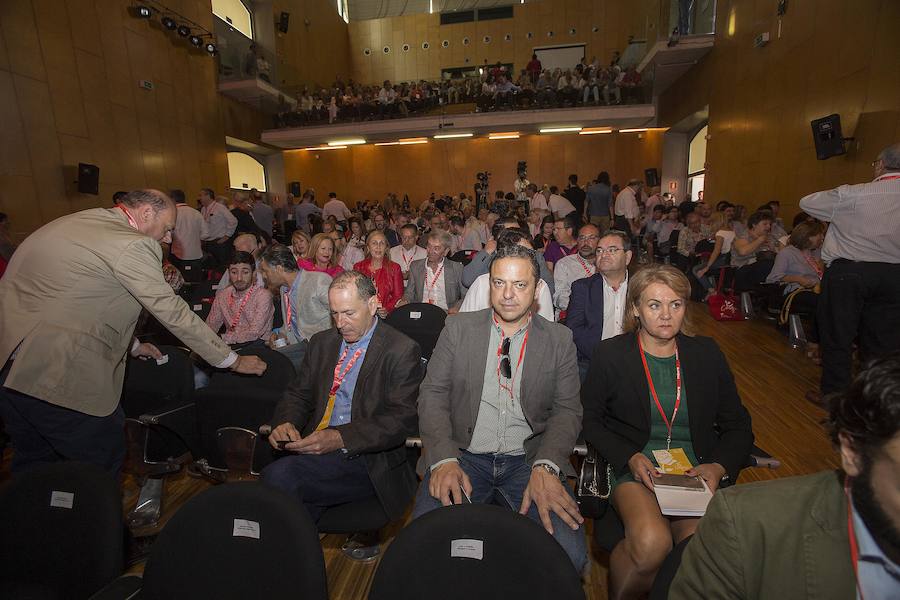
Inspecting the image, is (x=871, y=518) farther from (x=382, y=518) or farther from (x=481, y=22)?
(x=481, y=22)

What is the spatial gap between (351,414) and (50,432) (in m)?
1.28

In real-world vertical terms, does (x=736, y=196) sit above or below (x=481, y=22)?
below

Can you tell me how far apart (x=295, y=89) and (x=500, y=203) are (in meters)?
10.8

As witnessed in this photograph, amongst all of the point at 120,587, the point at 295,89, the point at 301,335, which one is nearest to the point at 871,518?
the point at 120,587

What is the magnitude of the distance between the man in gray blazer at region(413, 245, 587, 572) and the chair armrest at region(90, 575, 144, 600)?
3.05ft

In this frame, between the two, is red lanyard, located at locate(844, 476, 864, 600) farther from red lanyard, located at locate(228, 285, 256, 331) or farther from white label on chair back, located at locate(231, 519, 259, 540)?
red lanyard, located at locate(228, 285, 256, 331)

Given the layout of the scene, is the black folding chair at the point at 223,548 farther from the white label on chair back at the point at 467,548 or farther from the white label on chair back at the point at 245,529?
the white label on chair back at the point at 467,548

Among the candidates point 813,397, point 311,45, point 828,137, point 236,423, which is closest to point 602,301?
point 236,423

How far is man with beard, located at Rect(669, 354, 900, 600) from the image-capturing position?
0.74 metres

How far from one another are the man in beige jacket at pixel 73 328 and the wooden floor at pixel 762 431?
26.3 inches

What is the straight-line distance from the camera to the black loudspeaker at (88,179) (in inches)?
342

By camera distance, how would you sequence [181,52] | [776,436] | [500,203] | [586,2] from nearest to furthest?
[776,436]
[500,203]
[181,52]
[586,2]

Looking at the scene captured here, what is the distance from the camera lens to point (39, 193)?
8.14 m

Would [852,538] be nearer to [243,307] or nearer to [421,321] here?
[421,321]
